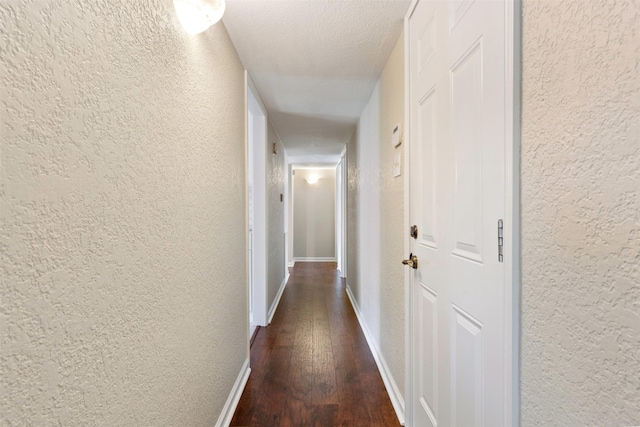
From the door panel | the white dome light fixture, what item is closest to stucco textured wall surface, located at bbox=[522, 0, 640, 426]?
the door panel

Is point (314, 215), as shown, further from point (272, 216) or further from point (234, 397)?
point (234, 397)

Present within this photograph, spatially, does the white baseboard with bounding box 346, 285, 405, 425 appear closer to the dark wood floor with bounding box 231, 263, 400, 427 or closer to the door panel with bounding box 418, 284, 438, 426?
the dark wood floor with bounding box 231, 263, 400, 427

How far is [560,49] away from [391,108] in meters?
1.30

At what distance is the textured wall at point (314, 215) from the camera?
7.06 m

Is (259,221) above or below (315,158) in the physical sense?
below

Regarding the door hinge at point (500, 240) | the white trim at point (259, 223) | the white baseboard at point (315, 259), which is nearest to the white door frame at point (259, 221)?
the white trim at point (259, 223)

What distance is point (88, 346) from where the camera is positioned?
2.02ft

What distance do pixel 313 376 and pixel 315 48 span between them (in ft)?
7.02

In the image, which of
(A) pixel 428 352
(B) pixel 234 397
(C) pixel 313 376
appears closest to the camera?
(A) pixel 428 352

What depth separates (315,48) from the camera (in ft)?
5.85

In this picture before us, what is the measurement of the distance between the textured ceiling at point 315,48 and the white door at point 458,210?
0.27 metres

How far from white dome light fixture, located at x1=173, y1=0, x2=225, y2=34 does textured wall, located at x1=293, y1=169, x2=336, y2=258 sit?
6.00 meters

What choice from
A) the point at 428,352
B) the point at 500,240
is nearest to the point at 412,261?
the point at 428,352

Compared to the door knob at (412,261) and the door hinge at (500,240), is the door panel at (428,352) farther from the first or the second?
the door hinge at (500,240)
